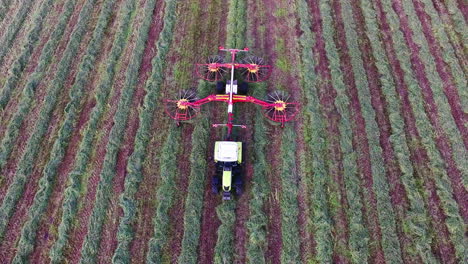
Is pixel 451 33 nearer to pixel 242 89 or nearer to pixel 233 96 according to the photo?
pixel 242 89

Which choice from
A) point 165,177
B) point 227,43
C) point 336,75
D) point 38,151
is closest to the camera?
point 165,177

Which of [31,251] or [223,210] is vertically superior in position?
[223,210]

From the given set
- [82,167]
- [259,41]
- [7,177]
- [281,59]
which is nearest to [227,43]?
[259,41]

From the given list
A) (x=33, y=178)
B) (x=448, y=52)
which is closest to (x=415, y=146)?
(x=448, y=52)

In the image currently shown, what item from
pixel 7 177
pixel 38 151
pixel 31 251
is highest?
pixel 38 151

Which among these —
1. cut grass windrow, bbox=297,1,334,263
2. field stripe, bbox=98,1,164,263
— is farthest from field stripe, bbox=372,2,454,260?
field stripe, bbox=98,1,164,263

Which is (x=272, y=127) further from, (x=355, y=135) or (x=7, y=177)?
(x=7, y=177)

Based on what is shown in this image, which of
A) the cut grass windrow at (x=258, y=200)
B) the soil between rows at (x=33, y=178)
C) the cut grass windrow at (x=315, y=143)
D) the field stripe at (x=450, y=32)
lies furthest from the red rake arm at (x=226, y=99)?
the field stripe at (x=450, y=32)

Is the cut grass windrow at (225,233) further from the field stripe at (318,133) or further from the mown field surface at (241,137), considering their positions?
the field stripe at (318,133)
